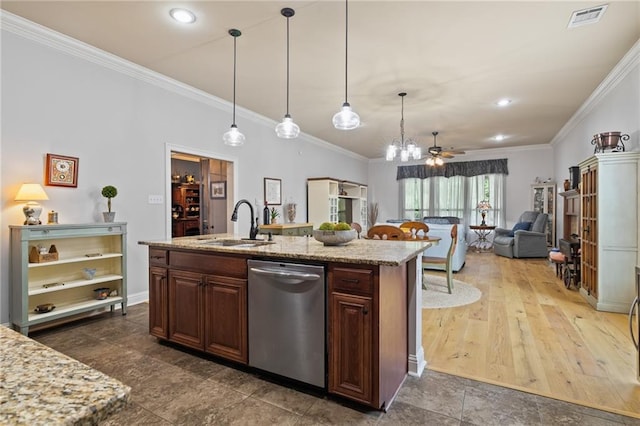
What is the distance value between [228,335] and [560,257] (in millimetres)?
5168

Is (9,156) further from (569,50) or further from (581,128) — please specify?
(581,128)

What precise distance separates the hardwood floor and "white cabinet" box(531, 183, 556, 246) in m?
3.75

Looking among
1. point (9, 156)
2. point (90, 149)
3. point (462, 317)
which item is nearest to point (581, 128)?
point (462, 317)

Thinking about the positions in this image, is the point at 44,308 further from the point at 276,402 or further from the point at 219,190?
the point at 219,190

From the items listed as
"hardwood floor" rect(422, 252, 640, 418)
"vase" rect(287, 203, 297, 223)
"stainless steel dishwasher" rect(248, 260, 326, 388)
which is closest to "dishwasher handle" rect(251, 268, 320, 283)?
"stainless steel dishwasher" rect(248, 260, 326, 388)

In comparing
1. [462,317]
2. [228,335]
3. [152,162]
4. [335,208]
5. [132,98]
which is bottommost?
[462,317]

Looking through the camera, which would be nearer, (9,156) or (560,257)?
(9,156)

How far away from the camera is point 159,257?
2.73 m

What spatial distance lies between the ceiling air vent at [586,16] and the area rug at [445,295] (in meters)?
2.98

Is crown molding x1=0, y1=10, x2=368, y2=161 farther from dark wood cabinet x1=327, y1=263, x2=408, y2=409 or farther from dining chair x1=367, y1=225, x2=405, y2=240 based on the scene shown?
dark wood cabinet x1=327, y1=263, x2=408, y2=409

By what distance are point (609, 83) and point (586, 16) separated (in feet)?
6.05

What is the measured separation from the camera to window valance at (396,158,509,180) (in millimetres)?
8719

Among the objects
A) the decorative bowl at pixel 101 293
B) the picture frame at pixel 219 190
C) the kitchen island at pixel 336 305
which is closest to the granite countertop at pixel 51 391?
the kitchen island at pixel 336 305

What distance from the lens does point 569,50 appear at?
10.9 feet
